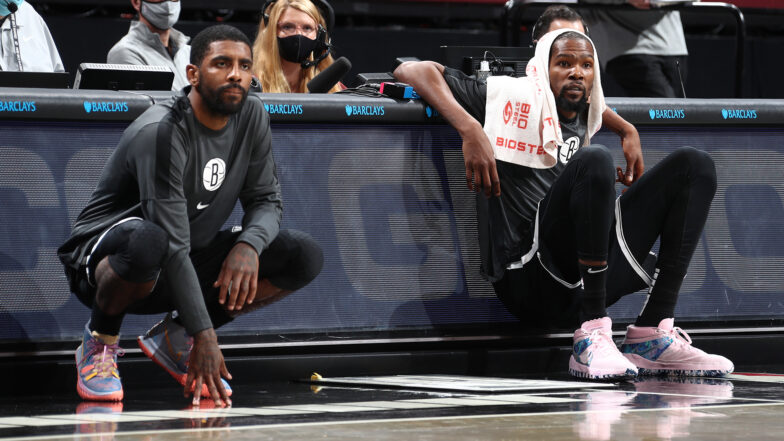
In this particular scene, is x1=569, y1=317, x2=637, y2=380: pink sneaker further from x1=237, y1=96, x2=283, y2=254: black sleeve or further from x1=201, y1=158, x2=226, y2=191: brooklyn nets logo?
x1=201, y1=158, x2=226, y2=191: brooklyn nets logo

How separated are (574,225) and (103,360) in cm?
157

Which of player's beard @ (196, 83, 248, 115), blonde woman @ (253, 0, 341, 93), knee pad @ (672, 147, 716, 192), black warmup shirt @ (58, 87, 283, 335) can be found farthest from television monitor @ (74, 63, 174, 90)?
knee pad @ (672, 147, 716, 192)

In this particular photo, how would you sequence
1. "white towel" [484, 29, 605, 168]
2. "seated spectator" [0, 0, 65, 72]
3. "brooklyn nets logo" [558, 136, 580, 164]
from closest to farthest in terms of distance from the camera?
"white towel" [484, 29, 605, 168] < "brooklyn nets logo" [558, 136, 580, 164] < "seated spectator" [0, 0, 65, 72]

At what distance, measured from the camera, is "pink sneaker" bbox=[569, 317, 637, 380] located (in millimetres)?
3986

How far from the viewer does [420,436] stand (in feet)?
9.09

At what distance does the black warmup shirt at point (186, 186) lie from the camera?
11.3 ft

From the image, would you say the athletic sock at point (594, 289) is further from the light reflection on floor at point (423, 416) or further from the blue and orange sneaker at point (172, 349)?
the blue and orange sneaker at point (172, 349)

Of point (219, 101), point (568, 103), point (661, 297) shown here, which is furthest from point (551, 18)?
point (219, 101)

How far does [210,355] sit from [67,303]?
0.73 m

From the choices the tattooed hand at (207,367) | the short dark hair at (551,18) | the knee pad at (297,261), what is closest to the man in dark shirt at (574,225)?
the short dark hair at (551,18)

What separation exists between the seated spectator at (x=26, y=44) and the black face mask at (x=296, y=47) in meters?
1.04

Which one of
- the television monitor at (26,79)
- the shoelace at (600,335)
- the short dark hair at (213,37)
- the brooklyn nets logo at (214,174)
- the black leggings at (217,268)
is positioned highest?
the short dark hair at (213,37)

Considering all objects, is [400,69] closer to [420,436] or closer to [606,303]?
[606,303]

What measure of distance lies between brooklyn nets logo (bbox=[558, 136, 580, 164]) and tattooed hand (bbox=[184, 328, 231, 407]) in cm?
154
